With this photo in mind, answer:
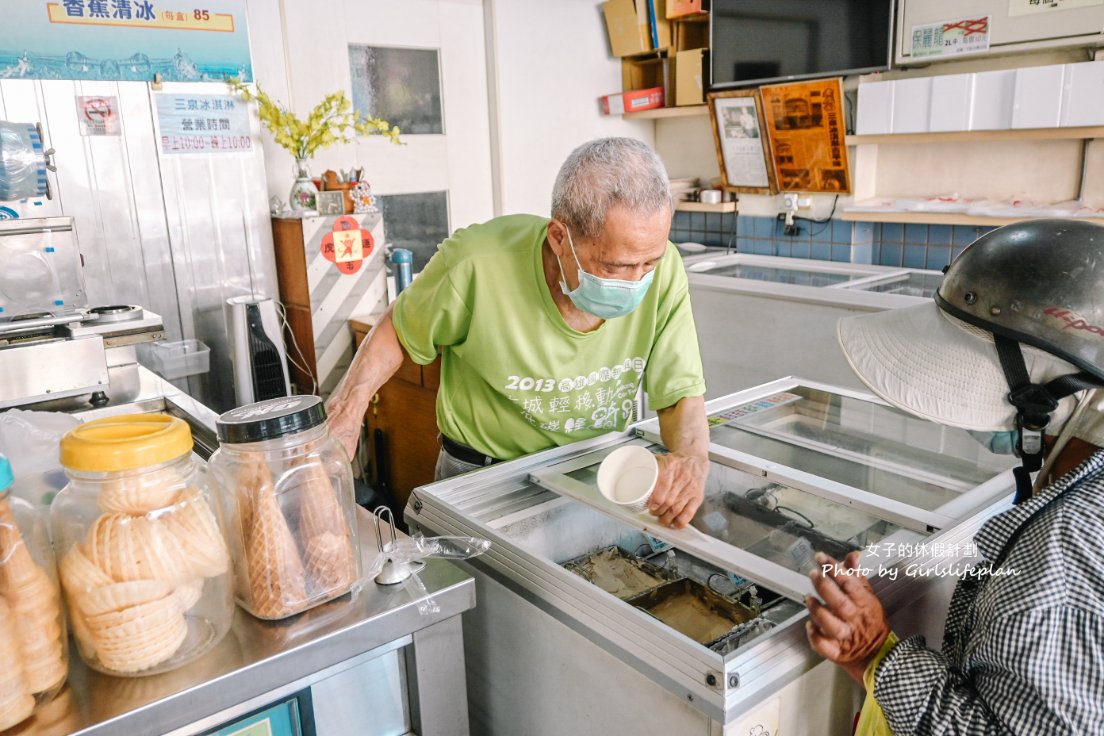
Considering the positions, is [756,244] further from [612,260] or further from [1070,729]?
[1070,729]

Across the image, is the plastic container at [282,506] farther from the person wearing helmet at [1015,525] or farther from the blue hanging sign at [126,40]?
the blue hanging sign at [126,40]

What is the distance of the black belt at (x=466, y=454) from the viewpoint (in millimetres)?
1756

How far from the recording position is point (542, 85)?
14.6 feet

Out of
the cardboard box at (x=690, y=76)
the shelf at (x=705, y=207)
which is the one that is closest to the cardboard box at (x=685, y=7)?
the cardboard box at (x=690, y=76)

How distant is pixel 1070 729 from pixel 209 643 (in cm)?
91

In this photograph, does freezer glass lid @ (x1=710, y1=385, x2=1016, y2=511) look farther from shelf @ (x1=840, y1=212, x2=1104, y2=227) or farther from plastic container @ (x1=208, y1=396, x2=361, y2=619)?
shelf @ (x1=840, y1=212, x2=1104, y2=227)

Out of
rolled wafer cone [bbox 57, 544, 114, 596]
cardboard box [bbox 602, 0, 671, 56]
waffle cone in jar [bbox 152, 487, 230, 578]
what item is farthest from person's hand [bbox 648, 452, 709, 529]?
cardboard box [bbox 602, 0, 671, 56]

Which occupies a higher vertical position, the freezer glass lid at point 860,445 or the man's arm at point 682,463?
the man's arm at point 682,463

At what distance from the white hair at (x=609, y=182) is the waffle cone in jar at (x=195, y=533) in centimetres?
82

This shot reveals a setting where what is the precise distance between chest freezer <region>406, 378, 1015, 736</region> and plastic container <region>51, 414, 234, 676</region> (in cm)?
48

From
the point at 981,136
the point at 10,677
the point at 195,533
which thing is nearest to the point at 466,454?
the point at 195,533

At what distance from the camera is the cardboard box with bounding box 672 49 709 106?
14.1ft

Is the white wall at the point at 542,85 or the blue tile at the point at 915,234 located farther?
the white wall at the point at 542,85

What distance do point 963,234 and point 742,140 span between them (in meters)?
1.20
